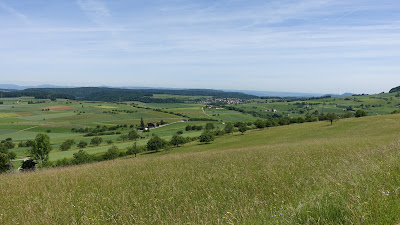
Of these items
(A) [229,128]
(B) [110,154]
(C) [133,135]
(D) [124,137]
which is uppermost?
(A) [229,128]

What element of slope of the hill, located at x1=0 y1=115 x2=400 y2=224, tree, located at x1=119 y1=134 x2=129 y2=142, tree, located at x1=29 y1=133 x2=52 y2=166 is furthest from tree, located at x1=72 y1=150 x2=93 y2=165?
slope of the hill, located at x1=0 y1=115 x2=400 y2=224

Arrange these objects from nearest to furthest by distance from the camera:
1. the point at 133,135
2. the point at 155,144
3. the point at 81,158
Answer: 1. the point at 81,158
2. the point at 155,144
3. the point at 133,135

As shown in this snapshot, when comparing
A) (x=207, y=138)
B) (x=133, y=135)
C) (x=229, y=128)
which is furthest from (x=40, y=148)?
(x=229, y=128)

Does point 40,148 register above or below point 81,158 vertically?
above

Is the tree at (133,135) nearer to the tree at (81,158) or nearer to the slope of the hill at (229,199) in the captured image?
the tree at (81,158)

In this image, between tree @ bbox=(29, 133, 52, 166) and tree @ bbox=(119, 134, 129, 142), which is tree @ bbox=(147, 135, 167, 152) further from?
tree @ bbox=(119, 134, 129, 142)

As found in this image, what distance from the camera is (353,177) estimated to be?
4848 mm

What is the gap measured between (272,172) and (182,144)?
72.1 meters

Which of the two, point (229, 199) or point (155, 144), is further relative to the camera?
point (155, 144)

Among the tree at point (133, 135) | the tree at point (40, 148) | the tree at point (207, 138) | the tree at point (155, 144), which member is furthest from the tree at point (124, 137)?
the tree at point (40, 148)

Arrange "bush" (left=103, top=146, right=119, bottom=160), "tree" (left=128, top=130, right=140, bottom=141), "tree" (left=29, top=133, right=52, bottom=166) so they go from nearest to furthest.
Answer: "tree" (left=29, top=133, right=52, bottom=166) < "bush" (left=103, top=146, right=119, bottom=160) < "tree" (left=128, top=130, right=140, bottom=141)

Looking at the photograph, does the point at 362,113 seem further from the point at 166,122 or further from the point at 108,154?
the point at 166,122

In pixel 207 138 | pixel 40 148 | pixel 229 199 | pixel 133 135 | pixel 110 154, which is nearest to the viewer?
pixel 229 199

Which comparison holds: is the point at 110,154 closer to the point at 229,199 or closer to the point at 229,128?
the point at 229,128
